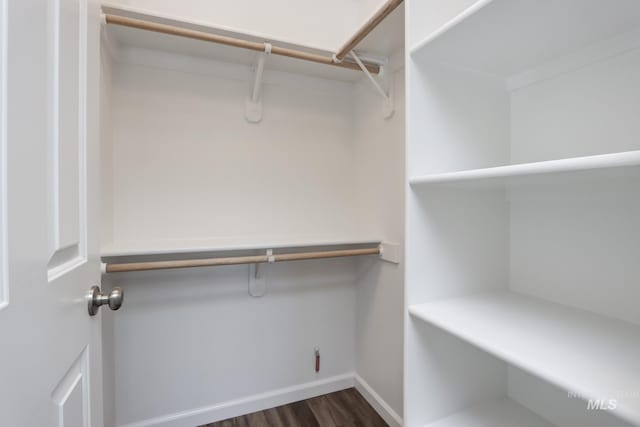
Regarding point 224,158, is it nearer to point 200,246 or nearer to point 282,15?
point 200,246

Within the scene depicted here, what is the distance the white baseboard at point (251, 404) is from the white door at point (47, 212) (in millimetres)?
1069

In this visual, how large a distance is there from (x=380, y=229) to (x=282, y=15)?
1.36m

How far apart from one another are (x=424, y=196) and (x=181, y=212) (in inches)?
48.8

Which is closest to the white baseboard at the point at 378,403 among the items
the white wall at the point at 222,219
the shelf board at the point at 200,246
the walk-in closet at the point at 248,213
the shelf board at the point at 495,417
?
the walk-in closet at the point at 248,213

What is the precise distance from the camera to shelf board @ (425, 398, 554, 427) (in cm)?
82

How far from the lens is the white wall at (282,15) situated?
1.48 m

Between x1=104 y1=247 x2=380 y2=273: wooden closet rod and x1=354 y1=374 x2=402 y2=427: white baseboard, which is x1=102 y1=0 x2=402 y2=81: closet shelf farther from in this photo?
x1=354 y1=374 x2=402 y2=427: white baseboard

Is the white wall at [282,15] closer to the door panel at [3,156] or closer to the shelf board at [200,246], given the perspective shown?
the shelf board at [200,246]

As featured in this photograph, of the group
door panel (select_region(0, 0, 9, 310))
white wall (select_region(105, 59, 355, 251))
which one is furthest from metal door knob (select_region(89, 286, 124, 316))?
white wall (select_region(105, 59, 355, 251))

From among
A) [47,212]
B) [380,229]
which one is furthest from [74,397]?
[380,229]

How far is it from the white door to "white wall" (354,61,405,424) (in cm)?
124

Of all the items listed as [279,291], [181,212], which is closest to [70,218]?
[181,212]

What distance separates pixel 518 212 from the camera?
91cm

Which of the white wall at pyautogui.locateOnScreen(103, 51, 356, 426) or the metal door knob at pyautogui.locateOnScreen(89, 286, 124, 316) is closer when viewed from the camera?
the metal door knob at pyautogui.locateOnScreen(89, 286, 124, 316)
